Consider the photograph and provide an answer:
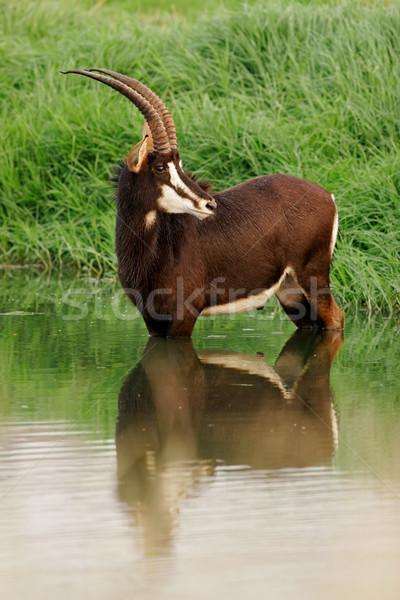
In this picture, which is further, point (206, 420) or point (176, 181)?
point (176, 181)

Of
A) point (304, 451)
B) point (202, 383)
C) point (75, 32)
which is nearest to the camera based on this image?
point (304, 451)

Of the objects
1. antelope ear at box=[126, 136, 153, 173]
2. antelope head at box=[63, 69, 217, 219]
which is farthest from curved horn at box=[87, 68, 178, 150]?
antelope ear at box=[126, 136, 153, 173]

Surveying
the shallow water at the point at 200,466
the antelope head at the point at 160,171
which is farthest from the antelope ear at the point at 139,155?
the shallow water at the point at 200,466

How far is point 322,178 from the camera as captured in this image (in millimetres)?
8438

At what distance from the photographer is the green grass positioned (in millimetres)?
8258

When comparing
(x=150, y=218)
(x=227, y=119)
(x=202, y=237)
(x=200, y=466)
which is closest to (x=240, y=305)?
(x=202, y=237)

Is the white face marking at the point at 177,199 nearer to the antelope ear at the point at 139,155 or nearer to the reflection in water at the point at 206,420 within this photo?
the antelope ear at the point at 139,155

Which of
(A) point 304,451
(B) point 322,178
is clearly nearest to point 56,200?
(B) point 322,178

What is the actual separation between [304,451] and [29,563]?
1.37 meters

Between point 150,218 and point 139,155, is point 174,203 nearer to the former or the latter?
point 150,218

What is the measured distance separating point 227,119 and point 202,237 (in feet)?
11.4

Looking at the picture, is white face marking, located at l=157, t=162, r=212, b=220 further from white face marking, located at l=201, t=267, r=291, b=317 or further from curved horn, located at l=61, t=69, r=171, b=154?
white face marking, located at l=201, t=267, r=291, b=317

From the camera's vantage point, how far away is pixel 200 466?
3.81m

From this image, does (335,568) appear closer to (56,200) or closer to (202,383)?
(202,383)
